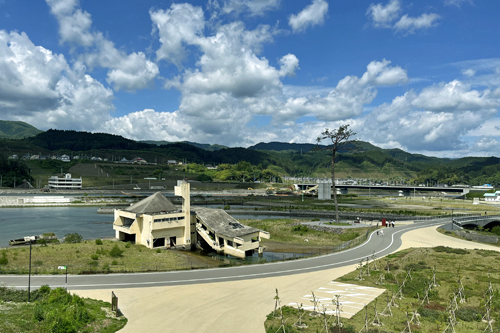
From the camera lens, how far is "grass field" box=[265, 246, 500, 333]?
1745cm

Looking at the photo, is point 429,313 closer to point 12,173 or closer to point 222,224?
point 222,224

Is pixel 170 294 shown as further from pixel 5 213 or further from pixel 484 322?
pixel 5 213

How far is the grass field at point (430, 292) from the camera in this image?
57.3ft

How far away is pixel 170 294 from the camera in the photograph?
22.6 m

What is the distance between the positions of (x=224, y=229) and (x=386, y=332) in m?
29.6

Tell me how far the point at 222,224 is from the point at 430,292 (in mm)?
28291

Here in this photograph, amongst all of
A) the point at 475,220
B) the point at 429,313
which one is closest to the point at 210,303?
the point at 429,313

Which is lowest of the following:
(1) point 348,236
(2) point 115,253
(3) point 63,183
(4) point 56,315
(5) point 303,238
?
(5) point 303,238

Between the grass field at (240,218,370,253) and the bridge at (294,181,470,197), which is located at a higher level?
the bridge at (294,181,470,197)

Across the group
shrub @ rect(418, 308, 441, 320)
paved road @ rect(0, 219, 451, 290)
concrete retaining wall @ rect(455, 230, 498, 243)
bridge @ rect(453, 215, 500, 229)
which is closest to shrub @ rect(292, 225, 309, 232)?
paved road @ rect(0, 219, 451, 290)

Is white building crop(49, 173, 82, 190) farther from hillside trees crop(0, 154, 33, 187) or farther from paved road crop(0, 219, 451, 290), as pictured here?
paved road crop(0, 219, 451, 290)

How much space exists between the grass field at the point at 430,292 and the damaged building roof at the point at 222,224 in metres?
18.0

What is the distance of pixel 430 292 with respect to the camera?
73.3 ft

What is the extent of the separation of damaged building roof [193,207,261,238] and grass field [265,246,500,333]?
18.0 meters
